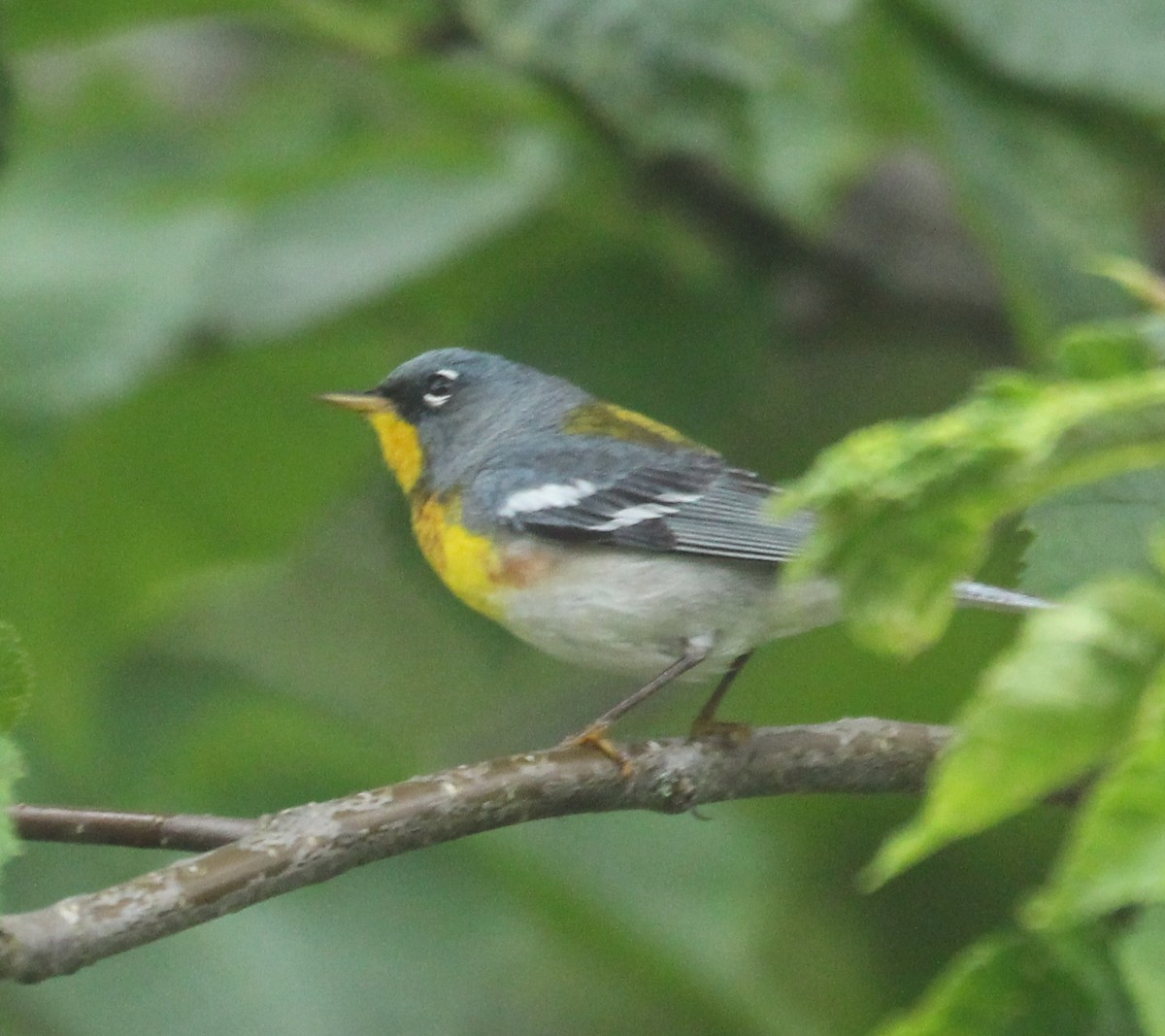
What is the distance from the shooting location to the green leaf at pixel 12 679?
1381 millimetres

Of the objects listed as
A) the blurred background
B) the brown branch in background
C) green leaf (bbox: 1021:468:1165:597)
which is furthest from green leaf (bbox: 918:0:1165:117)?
green leaf (bbox: 1021:468:1165:597)

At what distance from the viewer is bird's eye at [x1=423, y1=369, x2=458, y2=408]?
3717mm

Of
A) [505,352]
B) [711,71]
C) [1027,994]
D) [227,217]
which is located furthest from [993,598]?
[227,217]

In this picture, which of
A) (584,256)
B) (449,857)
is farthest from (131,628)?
(584,256)

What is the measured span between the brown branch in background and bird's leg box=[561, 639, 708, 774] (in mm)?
37

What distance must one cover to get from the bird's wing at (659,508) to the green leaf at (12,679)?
1.82 m

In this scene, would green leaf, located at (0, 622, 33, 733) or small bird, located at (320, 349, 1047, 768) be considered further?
small bird, located at (320, 349, 1047, 768)

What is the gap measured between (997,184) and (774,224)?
3.91ft

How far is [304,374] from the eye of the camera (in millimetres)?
4109

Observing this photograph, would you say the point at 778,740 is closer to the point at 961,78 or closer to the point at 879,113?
the point at 961,78

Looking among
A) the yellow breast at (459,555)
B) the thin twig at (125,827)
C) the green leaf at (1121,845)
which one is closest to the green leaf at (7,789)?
the thin twig at (125,827)

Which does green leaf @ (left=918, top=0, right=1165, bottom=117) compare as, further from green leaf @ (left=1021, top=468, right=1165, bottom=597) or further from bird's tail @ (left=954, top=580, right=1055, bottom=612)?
green leaf @ (left=1021, top=468, right=1165, bottom=597)

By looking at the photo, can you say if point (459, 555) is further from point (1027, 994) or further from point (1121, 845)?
point (1121, 845)

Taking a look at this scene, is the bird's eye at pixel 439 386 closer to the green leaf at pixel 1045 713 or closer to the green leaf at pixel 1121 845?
the green leaf at pixel 1045 713
